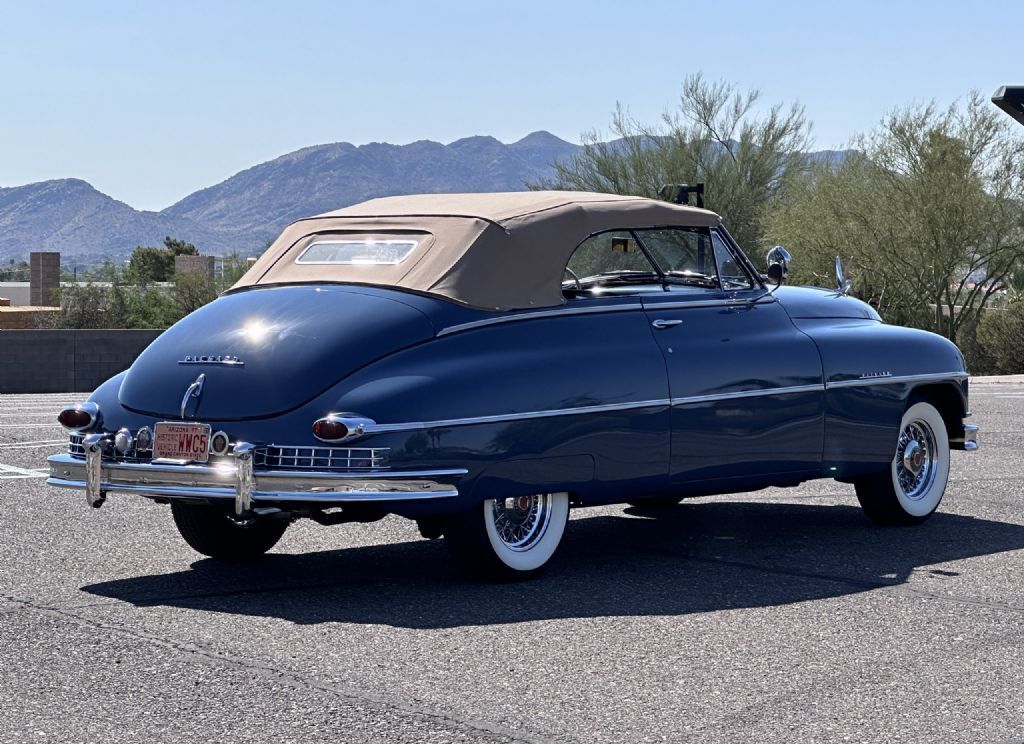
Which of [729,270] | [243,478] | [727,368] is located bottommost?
[243,478]

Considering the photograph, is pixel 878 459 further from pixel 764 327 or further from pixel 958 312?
pixel 958 312

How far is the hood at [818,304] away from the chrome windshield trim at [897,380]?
1.39 ft

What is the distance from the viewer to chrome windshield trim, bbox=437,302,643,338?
7.02 meters

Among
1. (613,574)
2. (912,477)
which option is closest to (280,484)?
(613,574)

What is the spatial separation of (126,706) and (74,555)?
9.97 feet

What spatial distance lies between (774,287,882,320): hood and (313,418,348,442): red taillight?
3.05 metres

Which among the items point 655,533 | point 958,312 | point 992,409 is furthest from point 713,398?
point 958,312

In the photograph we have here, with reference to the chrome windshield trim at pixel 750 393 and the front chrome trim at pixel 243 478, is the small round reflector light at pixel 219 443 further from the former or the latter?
the chrome windshield trim at pixel 750 393

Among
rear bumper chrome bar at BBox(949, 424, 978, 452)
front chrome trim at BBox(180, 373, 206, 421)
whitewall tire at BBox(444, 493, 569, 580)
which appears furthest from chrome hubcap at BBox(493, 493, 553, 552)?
rear bumper chrome bar at BBox(949, 424, 978, 452)

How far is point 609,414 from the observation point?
7.32 meters

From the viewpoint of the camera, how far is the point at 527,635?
608 centimetres

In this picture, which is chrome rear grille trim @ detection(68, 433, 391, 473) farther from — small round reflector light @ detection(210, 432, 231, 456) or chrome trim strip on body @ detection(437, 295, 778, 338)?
chrome trim strip on body @ detection(437, 295, 778, 338)

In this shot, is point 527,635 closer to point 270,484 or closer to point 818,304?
point 270,484

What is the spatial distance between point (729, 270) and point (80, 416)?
347cm
